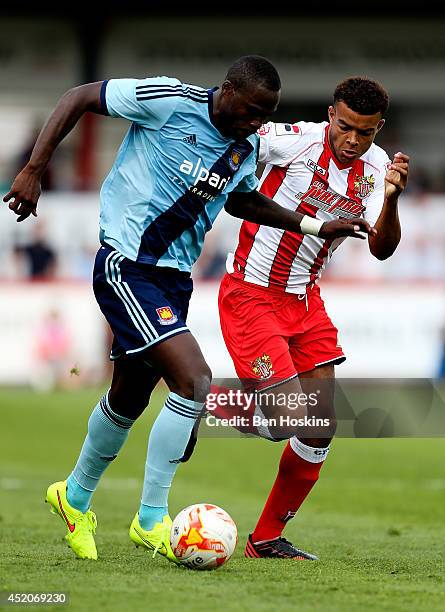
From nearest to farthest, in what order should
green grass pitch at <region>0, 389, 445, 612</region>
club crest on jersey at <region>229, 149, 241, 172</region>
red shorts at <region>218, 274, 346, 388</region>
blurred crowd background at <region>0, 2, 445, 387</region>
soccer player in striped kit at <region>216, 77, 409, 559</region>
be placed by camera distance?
green grass pitch at <region>0, 389, 445, 612</region>
club crest on jersey at <region>229, 149, 241, 172</region>
soccer player in striped kit at <region>216, 77, 409, 559</region>
red shorts at <region>218, 274, 346, 388</region>
blurred crowd background at <region>0, 2, 445, 387</region>

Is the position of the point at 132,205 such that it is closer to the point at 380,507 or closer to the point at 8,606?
the point at 8,606

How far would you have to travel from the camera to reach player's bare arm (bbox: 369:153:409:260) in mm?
6586

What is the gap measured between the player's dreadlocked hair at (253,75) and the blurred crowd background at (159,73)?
15200 mm

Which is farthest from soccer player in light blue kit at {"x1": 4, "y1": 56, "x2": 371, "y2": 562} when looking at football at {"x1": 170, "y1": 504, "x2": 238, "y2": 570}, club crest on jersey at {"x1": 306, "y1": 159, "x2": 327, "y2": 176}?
club crest on jersey at {"x1": 306, "y1": 159, "x2": 327, "y2": 176}

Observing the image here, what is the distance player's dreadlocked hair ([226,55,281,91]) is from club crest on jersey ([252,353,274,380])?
5.81 ft

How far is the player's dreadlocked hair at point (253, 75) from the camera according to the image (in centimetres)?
611

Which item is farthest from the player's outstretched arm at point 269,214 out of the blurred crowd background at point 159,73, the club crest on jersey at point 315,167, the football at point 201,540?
the blurred crowd background at point 159,73

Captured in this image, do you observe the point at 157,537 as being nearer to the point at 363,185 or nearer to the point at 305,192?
the point at 305,192

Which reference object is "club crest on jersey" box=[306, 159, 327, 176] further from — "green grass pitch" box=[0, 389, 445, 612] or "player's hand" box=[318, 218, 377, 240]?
"green grass pitch" box=[0, 389, 445, 612]

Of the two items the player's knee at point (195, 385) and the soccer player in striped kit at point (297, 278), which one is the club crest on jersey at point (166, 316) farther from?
the soccer player in striped kit at point (297, 278)

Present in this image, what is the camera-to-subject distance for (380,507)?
11.0 m

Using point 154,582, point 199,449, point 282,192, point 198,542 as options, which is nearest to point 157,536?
point 198,542

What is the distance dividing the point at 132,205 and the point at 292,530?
3.45 metres

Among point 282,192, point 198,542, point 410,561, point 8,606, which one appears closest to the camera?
point 8,606
